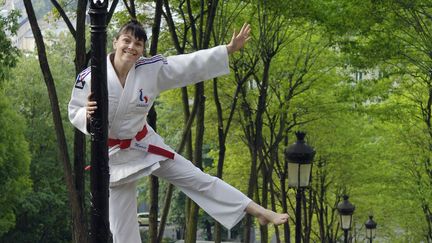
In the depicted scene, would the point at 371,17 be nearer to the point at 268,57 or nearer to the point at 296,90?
the point at 268,57

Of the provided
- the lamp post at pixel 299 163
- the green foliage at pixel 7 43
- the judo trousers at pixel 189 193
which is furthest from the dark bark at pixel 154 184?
the judo trousers at pixel 189 193

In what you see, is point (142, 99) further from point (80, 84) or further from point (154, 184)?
point (154, 184)

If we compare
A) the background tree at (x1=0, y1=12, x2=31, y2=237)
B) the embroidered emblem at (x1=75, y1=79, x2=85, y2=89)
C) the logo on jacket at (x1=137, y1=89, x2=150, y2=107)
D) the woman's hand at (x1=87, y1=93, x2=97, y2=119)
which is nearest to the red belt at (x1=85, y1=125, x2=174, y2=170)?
the logo on jacket at (x1=137, y1=89, x2=150, y2=107)


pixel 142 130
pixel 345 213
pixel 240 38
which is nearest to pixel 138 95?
pixel 142 130

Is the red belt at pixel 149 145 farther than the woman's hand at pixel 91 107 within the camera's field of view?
Yes

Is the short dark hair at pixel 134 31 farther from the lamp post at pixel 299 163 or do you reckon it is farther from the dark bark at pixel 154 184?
the dark bark at pixel 154 184

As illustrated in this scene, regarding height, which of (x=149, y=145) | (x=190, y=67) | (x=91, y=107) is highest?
(x=190, y=67)

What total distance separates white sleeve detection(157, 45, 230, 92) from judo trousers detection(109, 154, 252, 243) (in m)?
0.50

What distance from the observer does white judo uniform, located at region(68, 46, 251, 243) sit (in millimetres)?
5836

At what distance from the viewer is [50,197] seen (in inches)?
1534

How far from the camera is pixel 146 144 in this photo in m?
6.04

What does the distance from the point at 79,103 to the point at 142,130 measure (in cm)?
46

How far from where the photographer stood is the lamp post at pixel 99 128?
213 inches

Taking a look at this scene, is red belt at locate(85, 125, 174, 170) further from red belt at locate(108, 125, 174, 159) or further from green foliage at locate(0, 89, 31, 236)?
green foliage at locate(0, 89, 31, 236)
